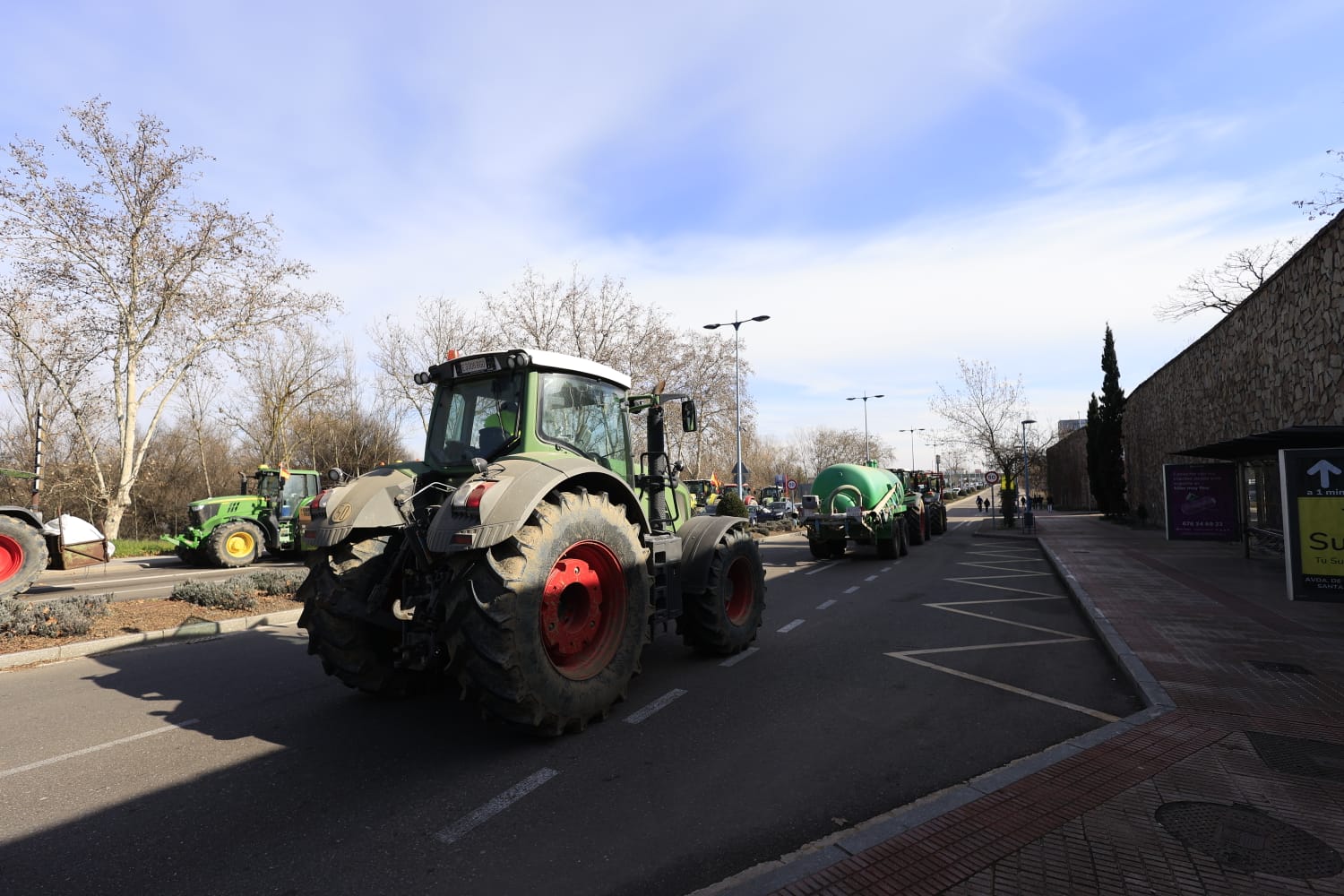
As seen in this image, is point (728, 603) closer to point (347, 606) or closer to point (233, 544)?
point (347, 606)

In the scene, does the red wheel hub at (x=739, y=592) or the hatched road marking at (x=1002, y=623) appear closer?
the hatched road marking at (x=1002, y=623)

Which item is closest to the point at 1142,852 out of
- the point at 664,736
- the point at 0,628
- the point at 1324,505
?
the point at 664,736

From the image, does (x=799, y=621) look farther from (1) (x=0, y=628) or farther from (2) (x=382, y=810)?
(1) (x=0, y=628)

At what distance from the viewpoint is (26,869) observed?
3.16m

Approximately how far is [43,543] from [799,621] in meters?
10.5

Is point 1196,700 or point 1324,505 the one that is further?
point 1324,505

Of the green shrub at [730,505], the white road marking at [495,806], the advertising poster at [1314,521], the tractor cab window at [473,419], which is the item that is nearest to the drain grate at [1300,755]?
the advertising poster at [1314,521]

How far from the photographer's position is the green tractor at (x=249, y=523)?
16500 millimetres

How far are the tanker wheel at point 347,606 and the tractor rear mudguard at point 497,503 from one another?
1015mm

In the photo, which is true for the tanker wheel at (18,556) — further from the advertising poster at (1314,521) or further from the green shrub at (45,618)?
the advertising poster at (1314,521)

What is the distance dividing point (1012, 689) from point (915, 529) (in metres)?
16.6

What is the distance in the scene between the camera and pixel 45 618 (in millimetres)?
8156

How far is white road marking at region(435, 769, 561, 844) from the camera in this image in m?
3.44

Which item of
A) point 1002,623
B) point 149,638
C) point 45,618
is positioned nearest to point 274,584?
point 149,638
